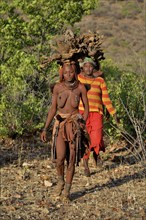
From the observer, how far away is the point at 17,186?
6863mm

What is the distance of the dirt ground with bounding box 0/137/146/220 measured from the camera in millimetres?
5590

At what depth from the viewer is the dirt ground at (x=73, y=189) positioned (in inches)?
220

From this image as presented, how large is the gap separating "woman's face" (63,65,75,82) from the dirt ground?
1167mm

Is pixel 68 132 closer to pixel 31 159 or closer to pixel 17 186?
pixel 17 186

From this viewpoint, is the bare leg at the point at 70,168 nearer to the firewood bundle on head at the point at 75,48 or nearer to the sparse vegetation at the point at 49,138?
the sparse vegetation at the point at 49,138

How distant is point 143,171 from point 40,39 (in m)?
4.66

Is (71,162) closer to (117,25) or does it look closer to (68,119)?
(68,119)

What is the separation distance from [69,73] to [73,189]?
1794 mm

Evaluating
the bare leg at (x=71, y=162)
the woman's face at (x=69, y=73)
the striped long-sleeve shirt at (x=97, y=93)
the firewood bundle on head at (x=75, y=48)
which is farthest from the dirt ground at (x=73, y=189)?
the firewood bundle on head at (x=75, y=48)

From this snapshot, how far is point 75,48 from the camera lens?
21.1ft

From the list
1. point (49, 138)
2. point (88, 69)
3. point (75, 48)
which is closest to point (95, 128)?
point (88, 69)

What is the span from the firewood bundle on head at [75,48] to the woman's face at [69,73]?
114mm

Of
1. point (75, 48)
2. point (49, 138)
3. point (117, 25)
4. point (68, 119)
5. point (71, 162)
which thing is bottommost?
point (49, 138)

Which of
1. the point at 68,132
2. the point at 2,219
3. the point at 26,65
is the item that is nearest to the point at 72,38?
the point at 68,132
